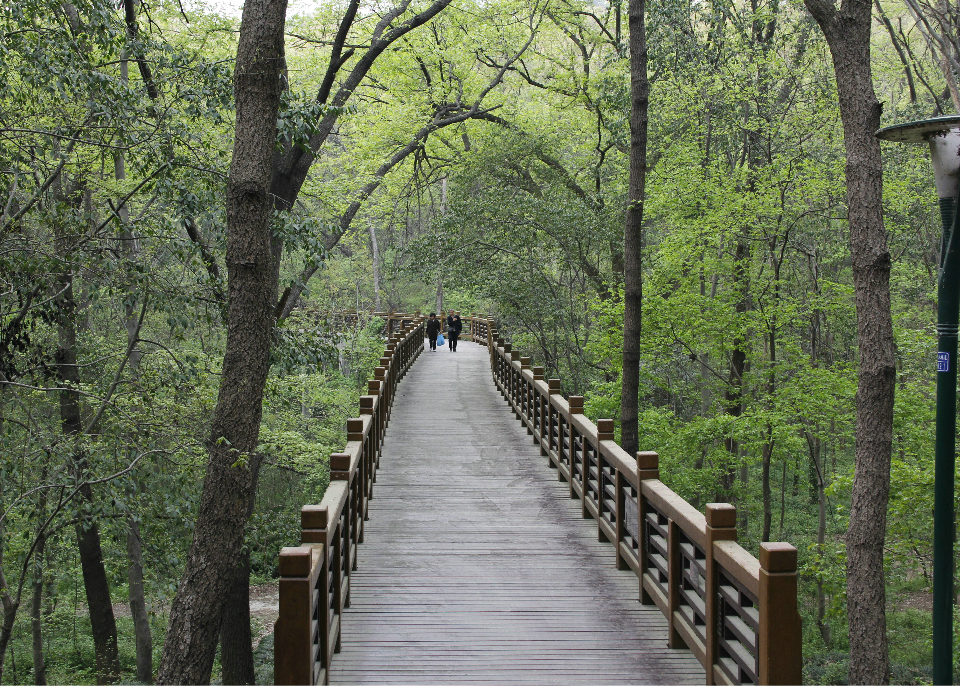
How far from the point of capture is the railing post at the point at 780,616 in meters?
3.20

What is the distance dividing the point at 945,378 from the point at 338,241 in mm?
15072

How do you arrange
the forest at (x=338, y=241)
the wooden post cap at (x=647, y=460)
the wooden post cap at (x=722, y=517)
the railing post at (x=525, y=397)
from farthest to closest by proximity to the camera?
the railing post at (x=525, y=397) → the forest at (x=338, y=241) → the wooden post cap at (x=647, y=460) → the wooden post cap at (x=722, y=517)

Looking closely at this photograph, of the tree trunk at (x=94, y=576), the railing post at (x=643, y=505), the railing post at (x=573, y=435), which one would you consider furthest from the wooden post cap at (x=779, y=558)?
the tree trunk at (x=94, y=576)

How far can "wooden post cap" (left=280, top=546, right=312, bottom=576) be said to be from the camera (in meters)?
3.57

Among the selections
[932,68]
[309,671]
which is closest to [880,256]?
[309,671]

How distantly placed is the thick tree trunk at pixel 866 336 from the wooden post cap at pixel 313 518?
4.65m

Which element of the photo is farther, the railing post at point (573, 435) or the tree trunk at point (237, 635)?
the tree trunk at point (237, 635)

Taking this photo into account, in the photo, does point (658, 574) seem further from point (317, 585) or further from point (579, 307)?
point (579, 307)

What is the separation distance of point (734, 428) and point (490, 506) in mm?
7445

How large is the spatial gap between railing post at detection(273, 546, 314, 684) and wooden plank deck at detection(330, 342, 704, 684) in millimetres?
921

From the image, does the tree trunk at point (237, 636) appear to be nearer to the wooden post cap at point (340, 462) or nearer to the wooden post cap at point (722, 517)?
the wooden post cap at point (340, 462)

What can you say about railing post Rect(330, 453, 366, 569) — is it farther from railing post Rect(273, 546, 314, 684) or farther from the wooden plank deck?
railing post Rect(273, 546, 314, 684)

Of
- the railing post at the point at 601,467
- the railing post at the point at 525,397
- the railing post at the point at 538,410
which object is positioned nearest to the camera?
the railing post at the point at 601,467

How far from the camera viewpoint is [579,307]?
20.6 metres
